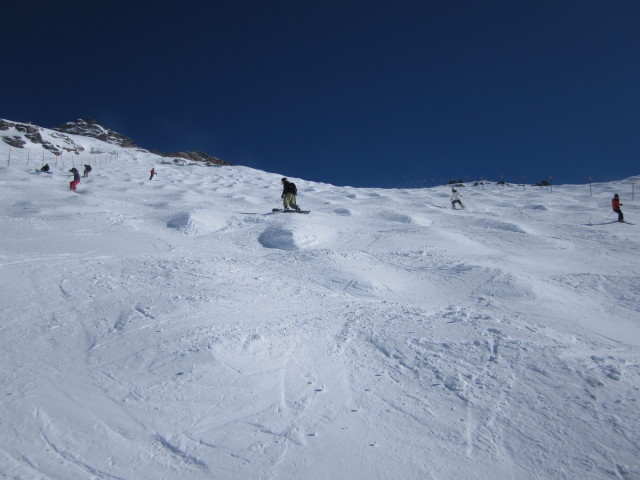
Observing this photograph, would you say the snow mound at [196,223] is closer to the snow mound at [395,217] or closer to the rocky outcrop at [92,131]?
the snow mound at [395,217]

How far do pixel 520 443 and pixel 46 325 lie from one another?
17.0 feet

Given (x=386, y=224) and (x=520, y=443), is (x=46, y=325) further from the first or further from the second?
(x=386, y=224)

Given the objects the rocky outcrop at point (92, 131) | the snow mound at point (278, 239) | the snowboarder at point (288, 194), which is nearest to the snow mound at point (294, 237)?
the snow mound at point (278, 239)

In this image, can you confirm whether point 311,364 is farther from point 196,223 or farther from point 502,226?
point 502,226

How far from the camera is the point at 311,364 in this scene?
3.63m

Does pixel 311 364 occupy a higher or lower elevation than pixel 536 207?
lower

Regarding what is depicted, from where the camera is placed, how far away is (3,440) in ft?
8.41

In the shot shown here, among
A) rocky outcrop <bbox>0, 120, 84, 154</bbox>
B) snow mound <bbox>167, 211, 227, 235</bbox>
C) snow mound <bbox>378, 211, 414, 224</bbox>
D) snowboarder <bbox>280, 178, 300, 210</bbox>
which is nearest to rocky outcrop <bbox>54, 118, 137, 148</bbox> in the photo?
rocky outcrop <bbox>0, 120, 84, 154</bbox>

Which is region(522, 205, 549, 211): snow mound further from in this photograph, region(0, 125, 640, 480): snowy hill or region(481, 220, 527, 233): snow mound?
region(0, 125, 640, 480): snowy hill

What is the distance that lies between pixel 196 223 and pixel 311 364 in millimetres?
7295

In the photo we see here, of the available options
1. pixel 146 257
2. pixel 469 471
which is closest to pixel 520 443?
pixel 469 471

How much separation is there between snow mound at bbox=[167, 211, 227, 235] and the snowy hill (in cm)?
163

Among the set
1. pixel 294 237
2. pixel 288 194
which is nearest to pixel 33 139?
pixel 288 194

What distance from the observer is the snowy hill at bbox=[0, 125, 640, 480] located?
2.55 meters
